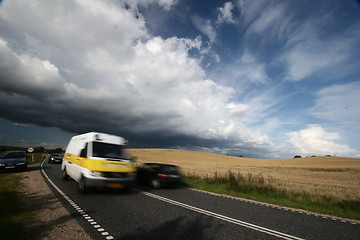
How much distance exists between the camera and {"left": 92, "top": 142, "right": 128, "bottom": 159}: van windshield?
368 inches

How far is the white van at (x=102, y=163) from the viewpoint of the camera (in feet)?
28.6

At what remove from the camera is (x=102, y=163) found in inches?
348

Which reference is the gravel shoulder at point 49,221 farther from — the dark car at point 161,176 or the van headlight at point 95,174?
the dark car at point 161,176

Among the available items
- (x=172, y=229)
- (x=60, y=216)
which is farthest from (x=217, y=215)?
(x=60, y=216)

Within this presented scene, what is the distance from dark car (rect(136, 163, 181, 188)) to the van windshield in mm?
2745

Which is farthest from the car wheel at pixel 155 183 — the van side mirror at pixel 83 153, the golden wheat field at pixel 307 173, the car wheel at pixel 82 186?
the van side mirror at pixel 83 153

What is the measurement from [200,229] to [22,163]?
17.1m

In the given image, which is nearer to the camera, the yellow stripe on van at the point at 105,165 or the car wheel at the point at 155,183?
the yellow stripe on van at the point at 105,165

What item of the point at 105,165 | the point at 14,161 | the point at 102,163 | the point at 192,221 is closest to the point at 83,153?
the point at 102,163

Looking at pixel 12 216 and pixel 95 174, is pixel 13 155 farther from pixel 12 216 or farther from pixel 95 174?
pixel 12 216

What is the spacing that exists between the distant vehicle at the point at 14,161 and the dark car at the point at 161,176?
1071 cm

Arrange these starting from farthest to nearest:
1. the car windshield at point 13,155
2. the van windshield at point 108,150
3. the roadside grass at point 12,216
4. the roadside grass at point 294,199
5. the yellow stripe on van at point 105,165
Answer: the car windshield at point 13,155 < the van windshield at point 108,150 < the yellow stripe on van at point 105,165 < the roadside grass at point 294,199 < the roadside grass at point 12,216

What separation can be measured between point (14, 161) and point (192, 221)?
55.2 ft

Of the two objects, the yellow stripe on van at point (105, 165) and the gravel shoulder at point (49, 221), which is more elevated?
the yellow stripe on van at point (105, 165)
